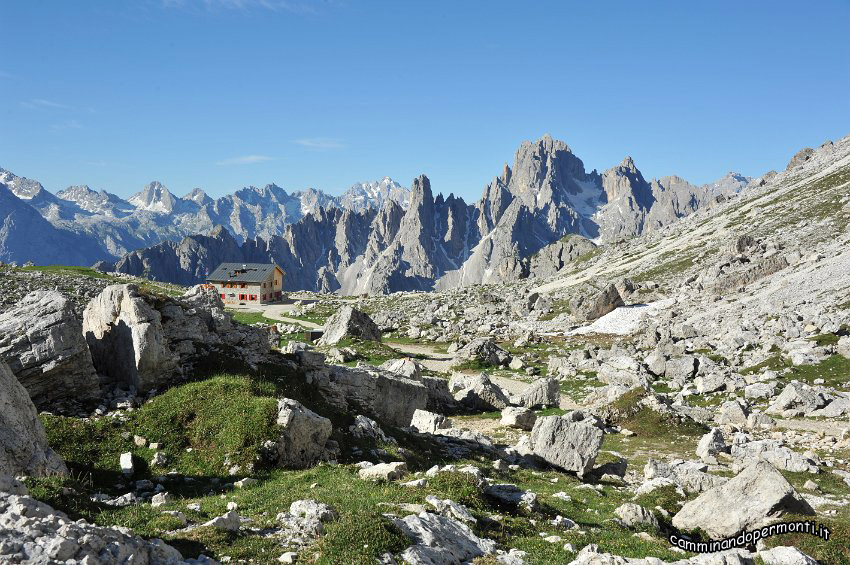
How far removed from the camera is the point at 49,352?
2070cm

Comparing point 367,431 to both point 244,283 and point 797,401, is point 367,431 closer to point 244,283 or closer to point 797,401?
point 797,401

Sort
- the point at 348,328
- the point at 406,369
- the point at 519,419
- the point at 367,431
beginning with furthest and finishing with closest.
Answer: the point at 348,328
the point at 406,369
the point at 519,419
the point at 367,431

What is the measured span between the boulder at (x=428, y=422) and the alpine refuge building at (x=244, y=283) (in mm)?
86711

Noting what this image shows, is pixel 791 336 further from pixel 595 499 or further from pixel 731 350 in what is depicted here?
pixel 595 499

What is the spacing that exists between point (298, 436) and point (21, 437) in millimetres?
8589

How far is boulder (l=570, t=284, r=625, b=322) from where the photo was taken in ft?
274

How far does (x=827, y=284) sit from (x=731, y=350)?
66.4 ft

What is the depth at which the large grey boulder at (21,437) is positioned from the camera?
15.1 meters

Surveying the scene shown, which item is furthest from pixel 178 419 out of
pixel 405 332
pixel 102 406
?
pixel 405 332

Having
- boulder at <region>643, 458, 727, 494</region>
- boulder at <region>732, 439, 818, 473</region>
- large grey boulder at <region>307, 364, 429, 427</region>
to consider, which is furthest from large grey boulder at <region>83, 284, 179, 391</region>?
boulder at <region>732, 439, 818, 473</region>

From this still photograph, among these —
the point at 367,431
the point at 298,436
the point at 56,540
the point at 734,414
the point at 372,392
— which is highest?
the point at 56,540

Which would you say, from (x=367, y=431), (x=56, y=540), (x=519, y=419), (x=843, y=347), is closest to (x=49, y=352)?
(x=367, y=431)

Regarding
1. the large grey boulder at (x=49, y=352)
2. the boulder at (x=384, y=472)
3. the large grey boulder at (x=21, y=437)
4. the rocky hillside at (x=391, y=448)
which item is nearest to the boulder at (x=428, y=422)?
the rocky hillside at (x=391, y=448)

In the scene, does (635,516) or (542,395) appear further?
(542,395)
